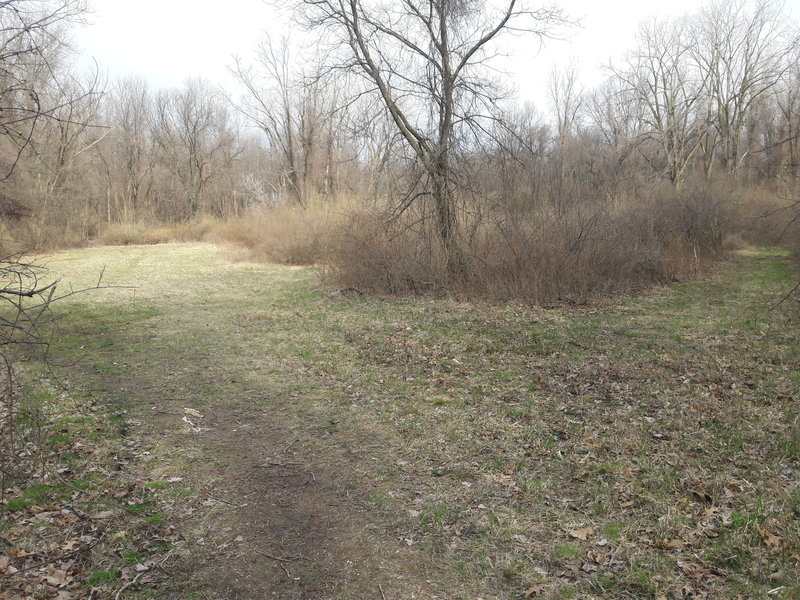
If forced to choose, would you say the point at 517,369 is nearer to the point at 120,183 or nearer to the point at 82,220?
the point at 82,220

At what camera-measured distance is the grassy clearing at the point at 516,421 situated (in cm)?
364

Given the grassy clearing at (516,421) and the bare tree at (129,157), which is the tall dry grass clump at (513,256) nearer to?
the grassy clearing at (516,421)

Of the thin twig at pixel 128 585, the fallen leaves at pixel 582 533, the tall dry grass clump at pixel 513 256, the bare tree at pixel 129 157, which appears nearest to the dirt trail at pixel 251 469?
the thin twig at pixel 128 585

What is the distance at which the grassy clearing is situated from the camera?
3643 millimetres

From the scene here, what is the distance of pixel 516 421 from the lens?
234 inches

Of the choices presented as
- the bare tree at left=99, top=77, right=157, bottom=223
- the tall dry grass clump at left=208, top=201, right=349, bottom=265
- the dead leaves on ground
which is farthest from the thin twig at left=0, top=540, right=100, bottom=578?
the bare tree at left=99, top=77, right=157, bottom=223

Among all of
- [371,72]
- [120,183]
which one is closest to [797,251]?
[371,72]

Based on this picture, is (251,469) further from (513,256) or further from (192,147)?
(192,147)

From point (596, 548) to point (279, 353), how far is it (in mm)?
6075

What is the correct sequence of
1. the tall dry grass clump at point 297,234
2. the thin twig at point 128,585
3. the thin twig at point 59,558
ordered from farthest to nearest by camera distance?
the tall dry grass clump at point 297,234 < the thin twig at point 59,558 < the thin twig at point 128,585

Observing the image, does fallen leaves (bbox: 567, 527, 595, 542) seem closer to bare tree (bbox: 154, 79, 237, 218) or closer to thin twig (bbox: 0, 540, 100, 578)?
thin twig (bbox: 0, 540, 100, 578)

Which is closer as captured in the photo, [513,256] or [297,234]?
[513,256]

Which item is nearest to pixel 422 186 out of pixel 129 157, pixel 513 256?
pixel 513 256

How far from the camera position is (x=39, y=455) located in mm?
4926
